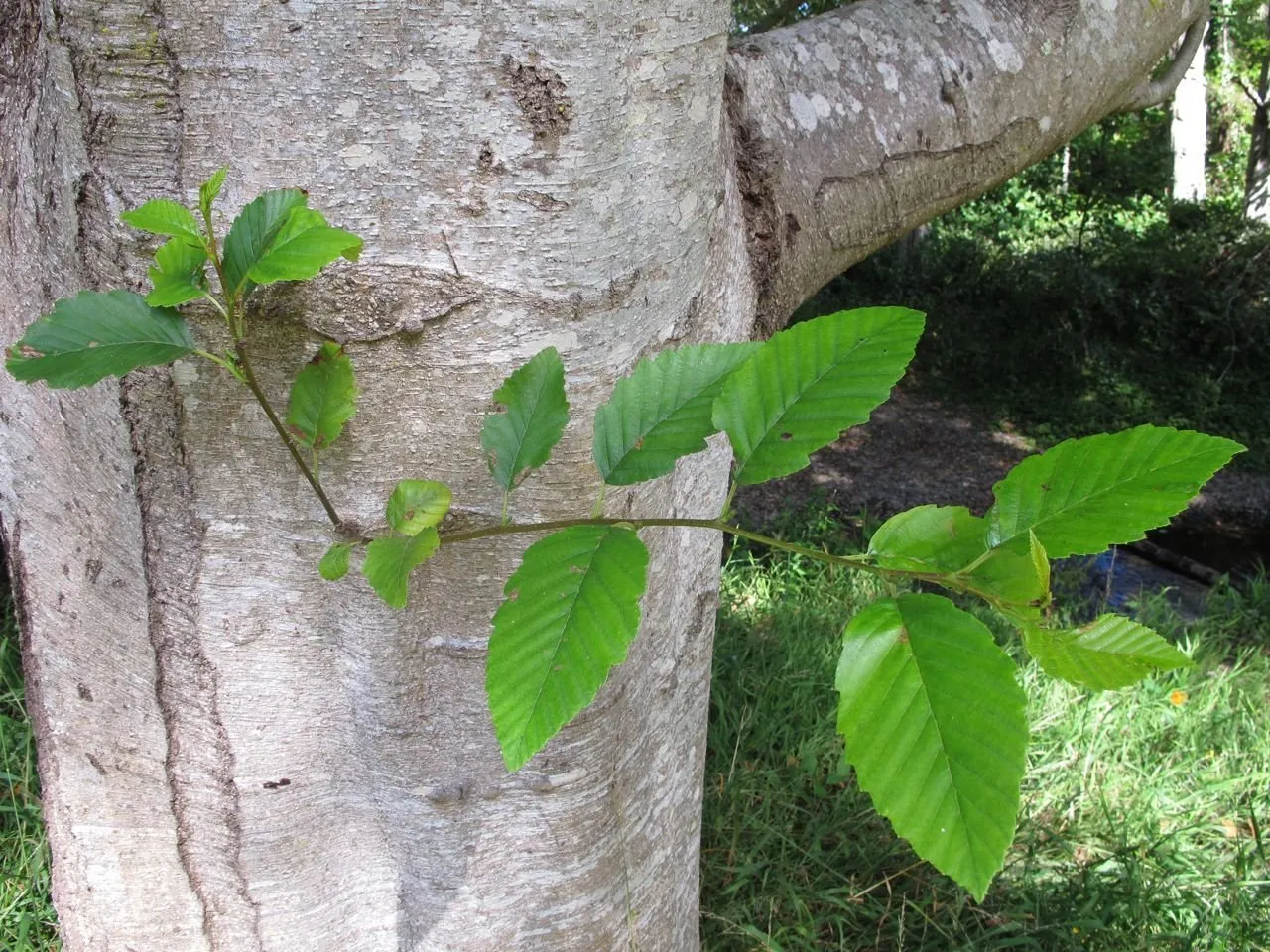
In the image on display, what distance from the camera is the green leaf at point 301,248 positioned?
68cm

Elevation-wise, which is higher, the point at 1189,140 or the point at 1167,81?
the point at 1167,81

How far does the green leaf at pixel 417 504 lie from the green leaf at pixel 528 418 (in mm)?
49

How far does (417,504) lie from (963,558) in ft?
1.39

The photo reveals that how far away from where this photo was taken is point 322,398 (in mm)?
810

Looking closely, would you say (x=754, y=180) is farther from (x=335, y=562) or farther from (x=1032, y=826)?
(x=1032, y=826)

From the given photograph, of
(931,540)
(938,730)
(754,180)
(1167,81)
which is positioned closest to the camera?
(938,730)

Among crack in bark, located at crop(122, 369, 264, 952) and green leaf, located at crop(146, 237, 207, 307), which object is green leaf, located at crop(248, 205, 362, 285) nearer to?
green leaf, located at crop(146, 237, 207, 307)

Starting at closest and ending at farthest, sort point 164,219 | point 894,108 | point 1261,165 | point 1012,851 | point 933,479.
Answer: point 164,219 → point 894,108 → point 1012,851 → point 933,479 → point 1261,165

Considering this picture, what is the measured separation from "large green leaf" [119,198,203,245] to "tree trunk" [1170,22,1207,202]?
Answer: 41.0 ft

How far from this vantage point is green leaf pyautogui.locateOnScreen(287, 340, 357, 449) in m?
0.81

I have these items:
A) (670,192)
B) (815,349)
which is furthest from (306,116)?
(815,349)

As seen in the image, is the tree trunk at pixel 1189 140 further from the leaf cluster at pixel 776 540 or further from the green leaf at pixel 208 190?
the green leaf at pixel 208 190

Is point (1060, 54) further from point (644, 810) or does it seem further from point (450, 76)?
point (644, 810)

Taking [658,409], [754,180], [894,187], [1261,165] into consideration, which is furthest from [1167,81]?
[1261,165]
